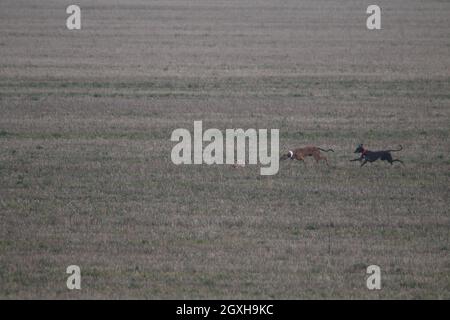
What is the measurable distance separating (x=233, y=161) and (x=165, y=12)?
4239 centimetres

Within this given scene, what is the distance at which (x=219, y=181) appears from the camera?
15.5m

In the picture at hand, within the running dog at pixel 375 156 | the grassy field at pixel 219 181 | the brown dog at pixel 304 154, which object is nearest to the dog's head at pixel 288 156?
the brown dog at pixel 304 154

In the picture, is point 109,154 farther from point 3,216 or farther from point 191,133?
point 3,216

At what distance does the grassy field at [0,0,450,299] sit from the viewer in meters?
10.8

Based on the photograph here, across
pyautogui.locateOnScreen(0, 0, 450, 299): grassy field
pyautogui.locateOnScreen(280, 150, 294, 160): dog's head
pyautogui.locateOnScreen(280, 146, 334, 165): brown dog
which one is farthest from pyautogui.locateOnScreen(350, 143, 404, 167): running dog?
pyautogui.locateOnScreen(280, 150, 294, 160): dog's head

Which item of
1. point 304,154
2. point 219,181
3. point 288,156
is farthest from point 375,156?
point 219,181

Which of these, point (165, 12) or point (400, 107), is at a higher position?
point (165, 12)

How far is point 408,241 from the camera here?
12078 mm

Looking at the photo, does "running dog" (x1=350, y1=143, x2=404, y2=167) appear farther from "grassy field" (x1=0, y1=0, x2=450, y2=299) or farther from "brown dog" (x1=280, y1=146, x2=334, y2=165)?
"brown dog" (x1=280, y1=146, x2=334, y2=165)

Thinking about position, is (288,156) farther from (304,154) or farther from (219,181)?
(219,181)

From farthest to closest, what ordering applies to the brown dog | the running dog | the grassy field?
1. the brown dog
2. the running dog
3. the grassy field
